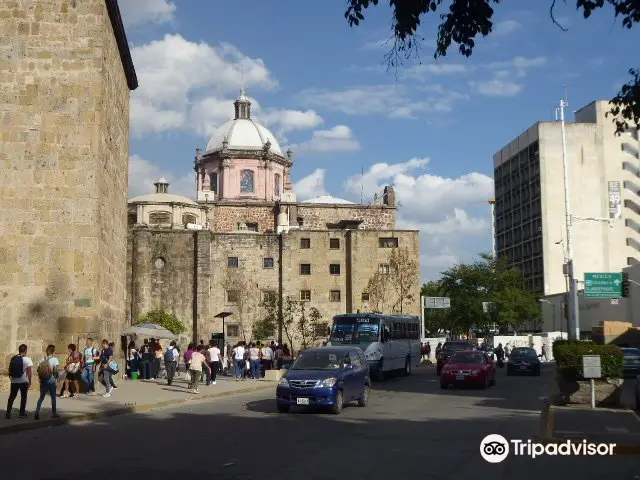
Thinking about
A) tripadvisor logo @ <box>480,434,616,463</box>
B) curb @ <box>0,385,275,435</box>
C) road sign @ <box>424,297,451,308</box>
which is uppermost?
road sign @ <box>424,297,451,308</box>

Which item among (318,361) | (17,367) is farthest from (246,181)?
(17,367)

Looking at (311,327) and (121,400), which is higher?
(311,327)

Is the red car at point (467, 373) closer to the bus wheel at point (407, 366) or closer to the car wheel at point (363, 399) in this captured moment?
the car wheel at point (363, 399)

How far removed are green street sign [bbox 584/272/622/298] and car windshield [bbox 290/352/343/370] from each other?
1276 inches

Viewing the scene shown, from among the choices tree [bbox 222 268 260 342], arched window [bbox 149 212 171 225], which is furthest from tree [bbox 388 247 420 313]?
arched window [bbox 149 212 171 225]

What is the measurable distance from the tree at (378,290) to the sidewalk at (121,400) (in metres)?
34.2

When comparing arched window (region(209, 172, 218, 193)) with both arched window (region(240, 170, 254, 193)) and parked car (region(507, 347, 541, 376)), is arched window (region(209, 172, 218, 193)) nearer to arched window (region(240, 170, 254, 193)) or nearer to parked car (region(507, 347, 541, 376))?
arched window (region(240, 170, 254, 193))

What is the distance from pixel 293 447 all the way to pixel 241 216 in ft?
200

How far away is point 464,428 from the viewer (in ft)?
49.1

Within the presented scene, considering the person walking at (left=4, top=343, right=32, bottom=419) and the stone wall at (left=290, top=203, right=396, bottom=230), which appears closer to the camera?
the person walking at (left=4, top=343, right=32, bottom=419)

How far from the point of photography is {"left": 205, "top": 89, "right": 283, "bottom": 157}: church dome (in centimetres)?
7719

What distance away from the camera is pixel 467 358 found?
92.8ft

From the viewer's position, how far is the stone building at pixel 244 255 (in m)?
62.8

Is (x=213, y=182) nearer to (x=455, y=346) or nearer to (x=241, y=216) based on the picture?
(x=241, y=216)
